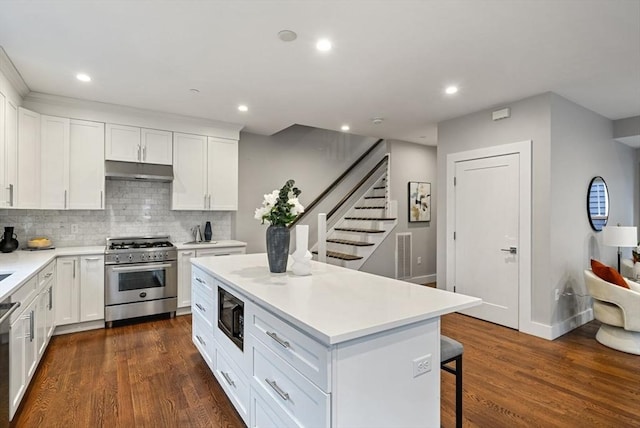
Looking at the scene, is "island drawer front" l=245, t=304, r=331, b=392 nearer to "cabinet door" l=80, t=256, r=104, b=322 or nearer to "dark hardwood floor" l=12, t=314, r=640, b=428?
"dark hardwood floor" l=12, t=314, r=640, b=428

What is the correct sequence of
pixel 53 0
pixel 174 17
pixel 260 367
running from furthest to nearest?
pixel 174 17, pixel 53 0, pixel 260 367

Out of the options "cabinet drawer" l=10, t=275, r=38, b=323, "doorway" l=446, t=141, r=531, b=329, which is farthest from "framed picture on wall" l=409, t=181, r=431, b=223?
"cabinet drawer" l=10, t=275, r=38, b=323

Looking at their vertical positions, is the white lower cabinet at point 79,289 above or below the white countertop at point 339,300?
below

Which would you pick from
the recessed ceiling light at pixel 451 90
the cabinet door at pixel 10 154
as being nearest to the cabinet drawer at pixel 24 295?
the cabinet door at pixel 10 154

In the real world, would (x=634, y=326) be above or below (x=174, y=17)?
below

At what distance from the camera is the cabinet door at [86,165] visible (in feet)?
12.5

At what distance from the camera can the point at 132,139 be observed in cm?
412

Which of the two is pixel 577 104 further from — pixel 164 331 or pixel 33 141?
pixel 33 141

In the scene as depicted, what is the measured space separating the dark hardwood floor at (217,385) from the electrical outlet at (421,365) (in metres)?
0.87

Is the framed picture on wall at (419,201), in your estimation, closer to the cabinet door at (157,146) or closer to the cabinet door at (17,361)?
the cabinet door at (157,146)

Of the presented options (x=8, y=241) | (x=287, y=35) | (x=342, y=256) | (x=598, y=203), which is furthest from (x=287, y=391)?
(x=598, y=203)

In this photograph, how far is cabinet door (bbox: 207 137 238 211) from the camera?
183 inches

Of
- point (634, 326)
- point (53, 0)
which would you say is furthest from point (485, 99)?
point (53, 0)

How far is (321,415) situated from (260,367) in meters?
0.57
